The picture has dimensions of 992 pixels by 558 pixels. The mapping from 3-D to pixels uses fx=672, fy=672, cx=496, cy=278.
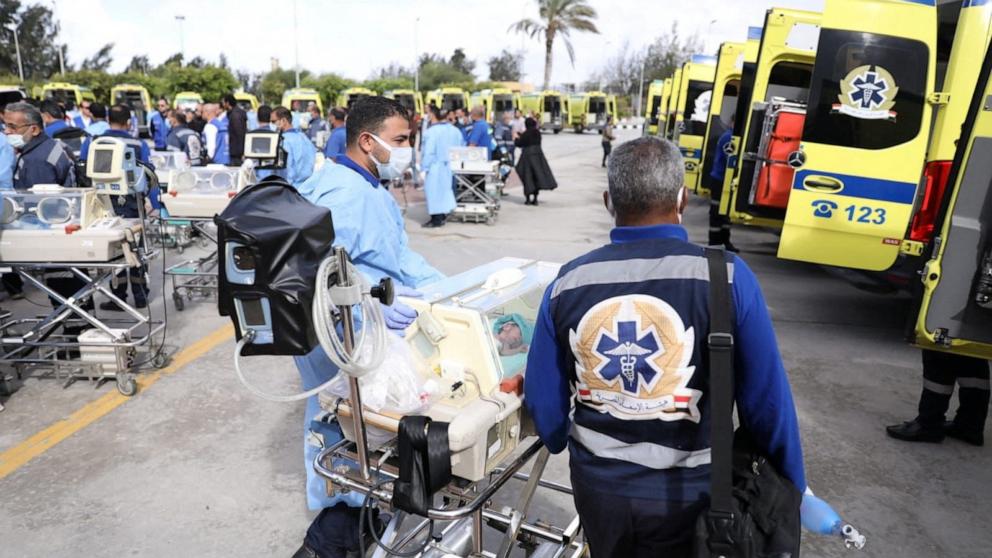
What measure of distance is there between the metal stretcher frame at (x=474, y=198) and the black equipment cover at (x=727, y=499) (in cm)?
947

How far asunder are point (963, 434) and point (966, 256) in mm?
1194

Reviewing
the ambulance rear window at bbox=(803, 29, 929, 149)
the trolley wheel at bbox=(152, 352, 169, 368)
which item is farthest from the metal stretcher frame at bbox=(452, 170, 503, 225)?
A: the trolley wheel at bbox=(152, 352, 169, 368)

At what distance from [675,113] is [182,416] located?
11294mm

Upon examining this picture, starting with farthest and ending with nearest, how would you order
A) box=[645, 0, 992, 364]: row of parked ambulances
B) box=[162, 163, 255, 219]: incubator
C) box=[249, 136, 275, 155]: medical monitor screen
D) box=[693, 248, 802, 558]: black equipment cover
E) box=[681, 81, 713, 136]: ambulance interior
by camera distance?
box=[681, 81, 713, 136]: ambulance interior < box=[249, 136, 275, 155]: medical monitor screen < box=[162, 163, 255, 219]: incubator < box=[645, 0, 992, 364]: row of parked ambulances < box=[693, 248, 802, 558]: black equipment cover

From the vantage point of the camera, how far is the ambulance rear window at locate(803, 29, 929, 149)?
16.4 ft

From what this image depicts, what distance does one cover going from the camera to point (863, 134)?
5.20 m

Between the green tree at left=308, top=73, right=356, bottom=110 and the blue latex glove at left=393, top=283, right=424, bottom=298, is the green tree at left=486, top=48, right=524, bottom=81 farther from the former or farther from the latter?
the blue latex glove at left=393, top=283, right=424, bottom=298

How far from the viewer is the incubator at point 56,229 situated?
4355mm

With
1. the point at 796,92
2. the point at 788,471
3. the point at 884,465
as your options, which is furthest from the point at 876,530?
the point at 796,92

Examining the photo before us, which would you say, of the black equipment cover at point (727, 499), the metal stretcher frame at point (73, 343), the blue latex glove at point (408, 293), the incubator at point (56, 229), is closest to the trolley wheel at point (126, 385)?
the metal stretcher frame at point (73, 343)

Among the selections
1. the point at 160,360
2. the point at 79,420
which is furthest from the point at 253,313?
the point at 160,360

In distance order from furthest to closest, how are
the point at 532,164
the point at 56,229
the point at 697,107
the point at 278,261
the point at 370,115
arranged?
the point at 532,164 → the point at 697,107 → the point at 56,229 → the point at 370,115 → the point at 278,261

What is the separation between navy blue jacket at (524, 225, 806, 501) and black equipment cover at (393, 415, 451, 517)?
0.40 meters

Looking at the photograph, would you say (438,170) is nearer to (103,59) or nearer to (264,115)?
(264,115)
